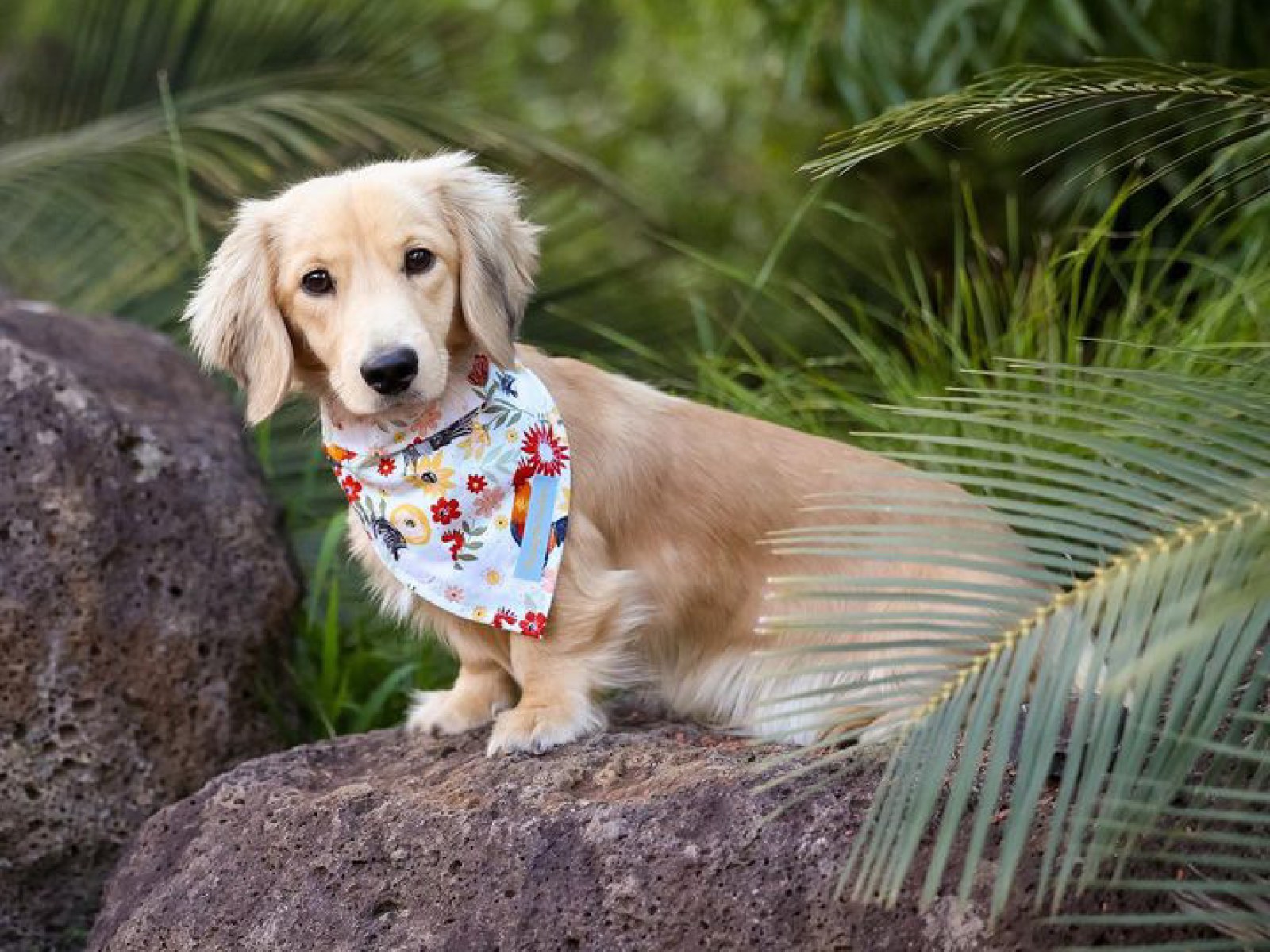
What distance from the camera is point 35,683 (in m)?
3.39

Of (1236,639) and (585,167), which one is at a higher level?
(1236,639)

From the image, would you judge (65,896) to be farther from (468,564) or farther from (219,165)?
(219,165)

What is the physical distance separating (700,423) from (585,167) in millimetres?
2445

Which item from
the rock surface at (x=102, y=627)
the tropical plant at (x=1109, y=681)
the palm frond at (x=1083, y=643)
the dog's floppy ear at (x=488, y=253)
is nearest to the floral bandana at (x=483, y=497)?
the dog's floppy ear at (x=488, y=253)

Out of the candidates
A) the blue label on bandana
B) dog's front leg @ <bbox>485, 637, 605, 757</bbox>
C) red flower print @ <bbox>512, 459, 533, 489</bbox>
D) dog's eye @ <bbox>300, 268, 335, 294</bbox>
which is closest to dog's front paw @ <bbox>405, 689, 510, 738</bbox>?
dog's front leg @ <bbox>485, 637, 605, 757</bbox>

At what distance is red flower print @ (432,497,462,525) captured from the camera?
3047 mm

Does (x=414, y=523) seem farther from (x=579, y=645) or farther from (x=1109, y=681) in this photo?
(x=1109, y=681)

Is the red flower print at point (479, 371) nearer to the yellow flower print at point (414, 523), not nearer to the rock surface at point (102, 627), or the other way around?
the yellow flower print at point (414, 523)

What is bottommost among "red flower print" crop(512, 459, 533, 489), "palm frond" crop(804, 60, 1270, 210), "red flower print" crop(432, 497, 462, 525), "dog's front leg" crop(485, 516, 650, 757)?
"dog's front leg" crop(485, 516, 650, 757)

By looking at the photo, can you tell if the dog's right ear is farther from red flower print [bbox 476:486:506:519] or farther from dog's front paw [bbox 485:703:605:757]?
dog's front paw [bbox 485:703:605:757]

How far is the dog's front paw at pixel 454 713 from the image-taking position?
10.8 ft

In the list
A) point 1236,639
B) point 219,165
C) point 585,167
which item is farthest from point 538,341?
point 1236,639

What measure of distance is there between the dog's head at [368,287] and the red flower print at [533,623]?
1.46 feet

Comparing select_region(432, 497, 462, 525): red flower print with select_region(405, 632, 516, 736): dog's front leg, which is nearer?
select_region(432, 497, 462, 525): red flower print
